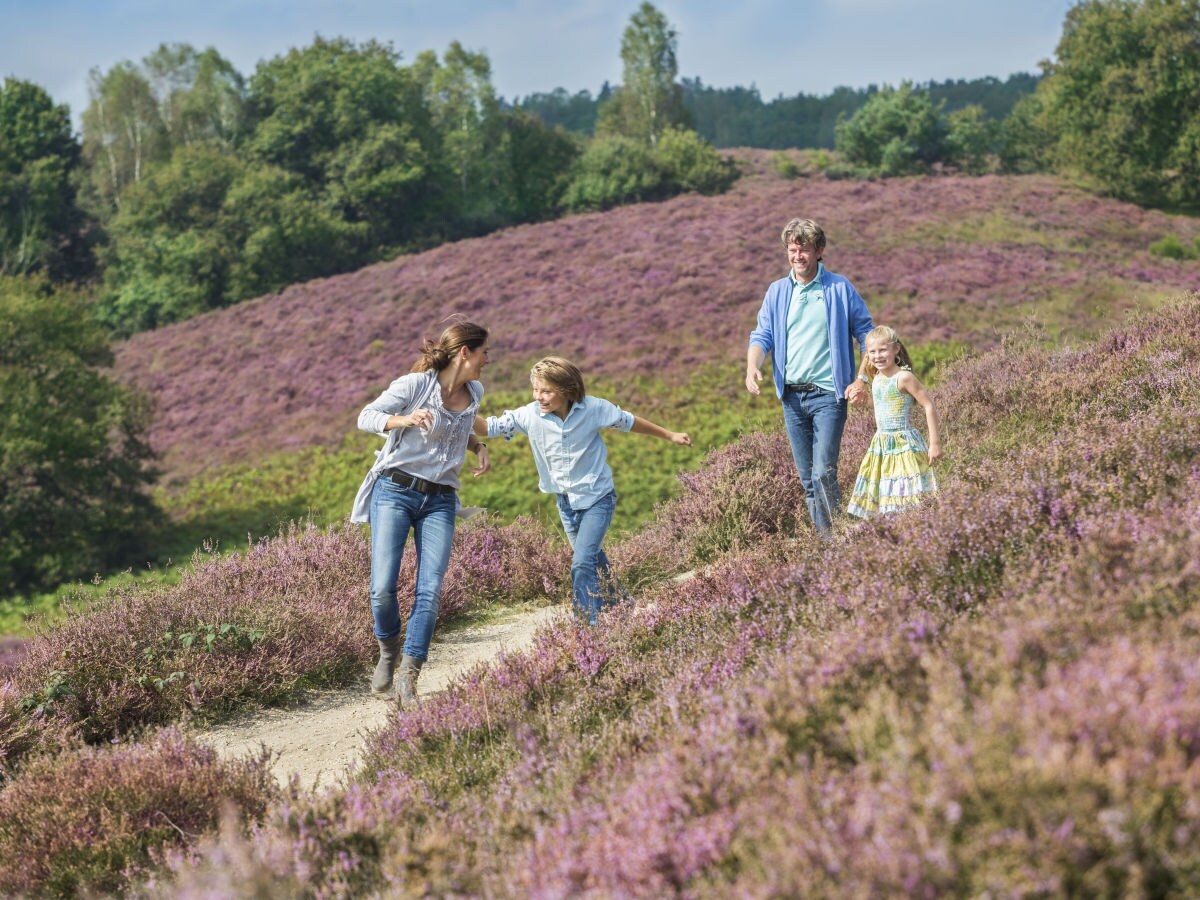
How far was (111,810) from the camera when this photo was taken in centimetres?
357

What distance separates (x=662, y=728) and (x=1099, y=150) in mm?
39873

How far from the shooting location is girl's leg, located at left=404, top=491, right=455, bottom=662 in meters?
5.04

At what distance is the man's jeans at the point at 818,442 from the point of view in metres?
6.00

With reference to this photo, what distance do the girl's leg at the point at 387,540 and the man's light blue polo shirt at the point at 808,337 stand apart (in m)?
2.66

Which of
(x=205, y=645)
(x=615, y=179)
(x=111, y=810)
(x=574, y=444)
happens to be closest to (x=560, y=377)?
(x=574, y=444)

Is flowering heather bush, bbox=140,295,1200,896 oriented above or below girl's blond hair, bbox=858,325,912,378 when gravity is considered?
below

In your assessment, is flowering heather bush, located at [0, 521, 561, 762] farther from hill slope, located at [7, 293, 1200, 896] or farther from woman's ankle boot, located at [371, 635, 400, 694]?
woman's ankle boot, located at [371, 635, 400, 694]

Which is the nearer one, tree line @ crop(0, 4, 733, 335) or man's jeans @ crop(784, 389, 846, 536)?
man's jeans @ crop(784, 389, 846, 536)

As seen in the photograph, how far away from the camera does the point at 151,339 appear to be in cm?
3219

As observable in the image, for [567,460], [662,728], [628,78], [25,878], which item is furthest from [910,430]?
[628,78]

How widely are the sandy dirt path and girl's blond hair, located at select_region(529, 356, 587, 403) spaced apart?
1.28m

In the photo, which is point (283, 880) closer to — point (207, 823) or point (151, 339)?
point (207, 823)

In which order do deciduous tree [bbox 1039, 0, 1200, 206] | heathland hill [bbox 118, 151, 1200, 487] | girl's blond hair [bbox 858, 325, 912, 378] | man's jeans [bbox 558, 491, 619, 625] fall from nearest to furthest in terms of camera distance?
man's jeans [bbox 558, 491, 619, 625], girl's blond hair [bbox 858, 325, 912, 378], heathland hill [bbox 118, 151, 1200, 487], deciduous tree [bbox 1039, 0, 1200, 206]

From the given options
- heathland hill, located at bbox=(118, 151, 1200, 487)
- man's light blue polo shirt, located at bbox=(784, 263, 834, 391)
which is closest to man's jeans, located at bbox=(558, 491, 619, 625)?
man's light blue polo shirt, located at bbox=(784, 263, 834, 391)
